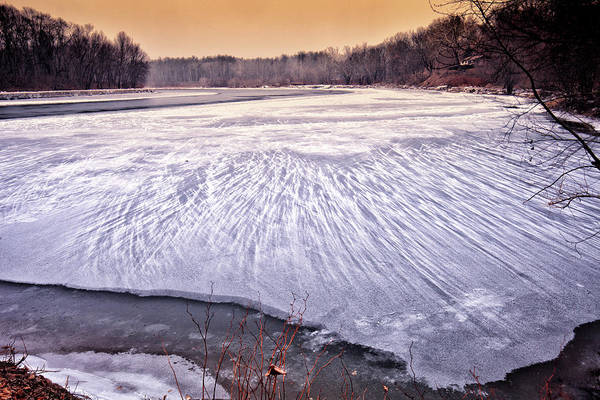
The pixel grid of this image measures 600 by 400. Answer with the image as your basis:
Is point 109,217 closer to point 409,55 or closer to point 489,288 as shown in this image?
point 489,288

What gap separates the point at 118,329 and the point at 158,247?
1627 mm

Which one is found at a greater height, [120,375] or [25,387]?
[25,387]

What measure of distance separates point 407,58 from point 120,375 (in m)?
82.2

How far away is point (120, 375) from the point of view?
2912 millimetres

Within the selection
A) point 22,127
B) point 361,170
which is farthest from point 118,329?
point 22,127

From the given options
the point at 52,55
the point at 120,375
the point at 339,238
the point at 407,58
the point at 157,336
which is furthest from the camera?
the point at 407,58

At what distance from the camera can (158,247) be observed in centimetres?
502

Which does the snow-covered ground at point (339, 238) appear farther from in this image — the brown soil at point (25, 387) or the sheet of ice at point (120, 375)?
the brown soil at point (25, 387)

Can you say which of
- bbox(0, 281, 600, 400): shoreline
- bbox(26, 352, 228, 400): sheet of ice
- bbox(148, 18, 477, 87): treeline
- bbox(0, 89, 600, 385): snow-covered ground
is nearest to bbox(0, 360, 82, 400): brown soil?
bbox(26, 352, 228, 400): sheet of ice

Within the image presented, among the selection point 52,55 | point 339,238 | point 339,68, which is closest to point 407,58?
point 339,68

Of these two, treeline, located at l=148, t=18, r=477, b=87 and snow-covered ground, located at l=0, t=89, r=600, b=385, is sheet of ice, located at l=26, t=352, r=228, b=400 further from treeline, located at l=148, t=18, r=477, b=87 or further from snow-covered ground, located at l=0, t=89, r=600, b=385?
treeline, located at l=148, t=18, r=477, b=87

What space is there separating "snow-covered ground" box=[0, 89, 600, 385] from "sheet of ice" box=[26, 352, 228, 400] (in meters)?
1.09

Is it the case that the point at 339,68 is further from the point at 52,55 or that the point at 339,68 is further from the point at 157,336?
the point at 157,336

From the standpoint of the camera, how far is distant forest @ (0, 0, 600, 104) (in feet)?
10.4
